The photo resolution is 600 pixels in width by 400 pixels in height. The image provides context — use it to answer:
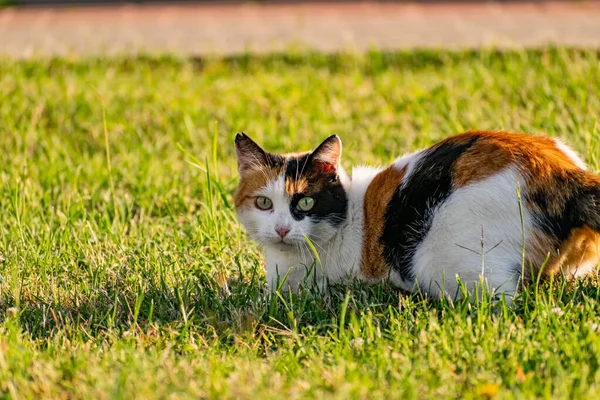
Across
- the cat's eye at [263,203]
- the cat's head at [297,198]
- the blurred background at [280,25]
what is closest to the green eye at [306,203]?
the cat's head at [297,198]

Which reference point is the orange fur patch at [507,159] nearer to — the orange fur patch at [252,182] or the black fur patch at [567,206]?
the black fur patch at [567,206]

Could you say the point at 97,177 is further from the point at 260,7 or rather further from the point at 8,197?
the point at 260,7

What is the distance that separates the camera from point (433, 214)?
3166 millimetres

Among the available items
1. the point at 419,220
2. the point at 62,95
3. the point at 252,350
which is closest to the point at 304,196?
the point at 419,220

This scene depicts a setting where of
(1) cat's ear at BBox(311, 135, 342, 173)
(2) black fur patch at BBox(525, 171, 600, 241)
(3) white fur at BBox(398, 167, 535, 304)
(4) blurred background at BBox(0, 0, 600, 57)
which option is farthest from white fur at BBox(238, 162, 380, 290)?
(4) blurred background at BBox(0, 0, 600, 57)

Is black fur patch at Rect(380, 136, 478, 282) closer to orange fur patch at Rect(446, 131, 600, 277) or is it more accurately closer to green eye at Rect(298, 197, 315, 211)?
orange fur patch at Rect(446, 131, 600, 277)

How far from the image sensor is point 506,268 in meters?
3.03

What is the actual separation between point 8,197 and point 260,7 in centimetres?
516

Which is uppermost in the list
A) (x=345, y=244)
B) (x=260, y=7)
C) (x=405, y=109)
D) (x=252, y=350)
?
(x=260, y=7)

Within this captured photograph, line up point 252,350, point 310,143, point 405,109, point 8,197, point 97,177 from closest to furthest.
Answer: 1. point 252,350
2. point 8,197
3. point 97,177
4. point 310,143
5. point 405,109

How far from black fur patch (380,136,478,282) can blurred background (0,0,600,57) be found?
12.3ft

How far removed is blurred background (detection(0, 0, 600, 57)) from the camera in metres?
7.29

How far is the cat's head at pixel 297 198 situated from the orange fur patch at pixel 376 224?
0.37 ft

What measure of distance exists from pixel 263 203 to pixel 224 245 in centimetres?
51
